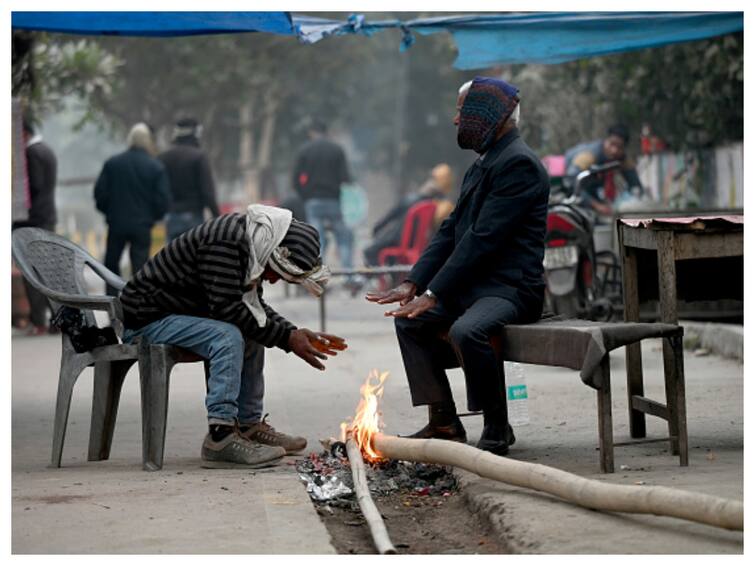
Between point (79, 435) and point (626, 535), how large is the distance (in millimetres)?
4299

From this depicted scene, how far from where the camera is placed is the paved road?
200 inches

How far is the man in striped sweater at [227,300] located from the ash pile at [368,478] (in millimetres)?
243

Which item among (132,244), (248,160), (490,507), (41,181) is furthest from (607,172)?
(248,160)

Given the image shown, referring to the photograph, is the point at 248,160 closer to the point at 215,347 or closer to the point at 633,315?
the point at 633,315

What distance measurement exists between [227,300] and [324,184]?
515 inches

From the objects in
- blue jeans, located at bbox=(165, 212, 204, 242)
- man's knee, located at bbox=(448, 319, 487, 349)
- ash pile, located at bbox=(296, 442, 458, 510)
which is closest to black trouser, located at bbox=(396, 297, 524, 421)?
man's knee, located at bbox=(448, 319, 487, 349)

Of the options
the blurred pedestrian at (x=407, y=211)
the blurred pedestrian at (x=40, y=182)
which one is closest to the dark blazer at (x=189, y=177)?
the blurred pedestrian at (x=40, y=182)

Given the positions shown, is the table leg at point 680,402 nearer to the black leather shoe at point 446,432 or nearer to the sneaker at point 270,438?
the black leather shoe at point 446,432

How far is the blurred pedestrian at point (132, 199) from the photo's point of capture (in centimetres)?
1530

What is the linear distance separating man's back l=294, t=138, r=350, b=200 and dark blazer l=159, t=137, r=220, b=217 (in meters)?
3.45

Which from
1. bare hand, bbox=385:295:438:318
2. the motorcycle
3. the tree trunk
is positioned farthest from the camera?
the tree trunk

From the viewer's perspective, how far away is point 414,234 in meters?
18.6

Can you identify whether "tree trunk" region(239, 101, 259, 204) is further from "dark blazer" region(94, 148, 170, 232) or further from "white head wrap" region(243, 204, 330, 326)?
"white head wrap" region(243, 204, 330, 326)

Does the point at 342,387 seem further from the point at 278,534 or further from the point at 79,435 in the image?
the point at 278,534
